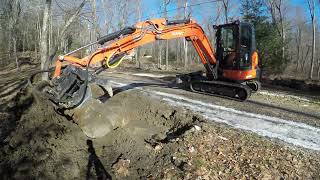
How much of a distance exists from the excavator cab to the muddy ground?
134 inches

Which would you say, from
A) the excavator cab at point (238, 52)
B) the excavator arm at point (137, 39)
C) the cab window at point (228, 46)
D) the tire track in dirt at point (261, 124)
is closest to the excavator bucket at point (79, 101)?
the excavator arm at point (137, 39)

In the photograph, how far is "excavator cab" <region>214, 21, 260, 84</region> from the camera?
12938 mm

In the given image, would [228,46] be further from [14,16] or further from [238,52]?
[14,16]

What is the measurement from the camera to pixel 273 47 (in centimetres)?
2280

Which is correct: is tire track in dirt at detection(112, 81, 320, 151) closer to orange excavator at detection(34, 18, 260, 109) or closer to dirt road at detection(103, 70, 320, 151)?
dirt road at detection(103, 70, 320, 151)

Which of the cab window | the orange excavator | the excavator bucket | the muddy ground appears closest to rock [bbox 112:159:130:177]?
the muddy ground

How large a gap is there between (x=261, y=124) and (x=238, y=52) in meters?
4.05

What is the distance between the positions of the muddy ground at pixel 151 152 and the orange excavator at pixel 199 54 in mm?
1006

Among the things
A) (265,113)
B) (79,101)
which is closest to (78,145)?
(79,101)

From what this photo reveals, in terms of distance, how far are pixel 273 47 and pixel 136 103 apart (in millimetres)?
14073

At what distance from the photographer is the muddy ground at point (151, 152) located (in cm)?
703

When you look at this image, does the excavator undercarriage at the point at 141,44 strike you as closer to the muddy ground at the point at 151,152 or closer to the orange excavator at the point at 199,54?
the orange excavator at the point at 199,54

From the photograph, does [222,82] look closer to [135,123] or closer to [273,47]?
[135,123]

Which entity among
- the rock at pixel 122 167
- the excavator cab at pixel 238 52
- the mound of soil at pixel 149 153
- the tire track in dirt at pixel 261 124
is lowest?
the rock at pixel 122 167
